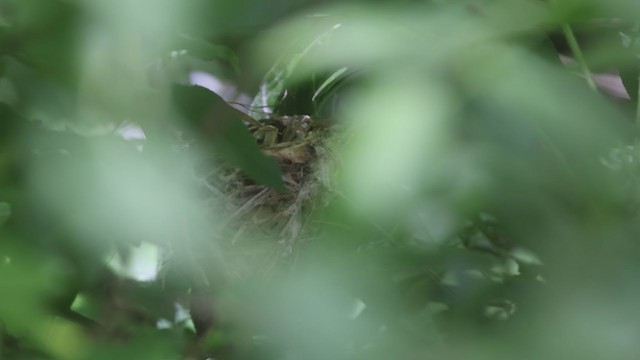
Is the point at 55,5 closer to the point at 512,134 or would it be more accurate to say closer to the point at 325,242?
the point at 512,134

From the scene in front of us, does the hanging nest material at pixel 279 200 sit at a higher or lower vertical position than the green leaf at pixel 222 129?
lower

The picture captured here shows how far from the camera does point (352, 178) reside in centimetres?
23

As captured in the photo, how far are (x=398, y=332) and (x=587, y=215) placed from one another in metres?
0.10

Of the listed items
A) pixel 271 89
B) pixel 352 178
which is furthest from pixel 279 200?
pixel 352 178

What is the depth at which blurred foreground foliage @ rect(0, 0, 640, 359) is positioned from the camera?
0.71ft

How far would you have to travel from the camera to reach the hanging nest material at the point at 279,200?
1.87 ft

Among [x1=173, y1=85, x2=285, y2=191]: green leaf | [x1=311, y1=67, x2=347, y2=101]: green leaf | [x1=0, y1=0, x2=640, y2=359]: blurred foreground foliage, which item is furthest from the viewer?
[x1=311, y1=67, x2=347, y2=101]: green leaf

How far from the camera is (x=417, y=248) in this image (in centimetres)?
51

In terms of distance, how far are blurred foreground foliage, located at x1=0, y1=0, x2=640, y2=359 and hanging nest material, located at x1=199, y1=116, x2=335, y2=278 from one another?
1cm

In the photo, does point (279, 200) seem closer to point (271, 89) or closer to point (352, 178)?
point (271, 89)

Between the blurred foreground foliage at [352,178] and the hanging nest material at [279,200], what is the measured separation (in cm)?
1

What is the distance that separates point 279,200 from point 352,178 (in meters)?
0.37

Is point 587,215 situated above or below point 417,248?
above

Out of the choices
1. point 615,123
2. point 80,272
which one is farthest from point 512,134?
point 80,272
